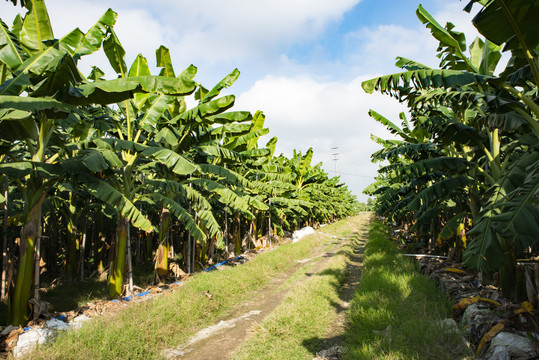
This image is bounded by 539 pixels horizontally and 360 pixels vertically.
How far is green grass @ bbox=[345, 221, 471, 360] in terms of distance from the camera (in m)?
3.91

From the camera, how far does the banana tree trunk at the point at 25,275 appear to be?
475 centimetres

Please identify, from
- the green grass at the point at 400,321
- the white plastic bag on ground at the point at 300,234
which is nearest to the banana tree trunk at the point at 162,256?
the green grass at the point at 400,321

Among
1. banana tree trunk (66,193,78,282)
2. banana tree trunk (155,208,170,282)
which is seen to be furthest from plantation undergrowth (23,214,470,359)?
banana tree trunk (66,193,78,282)

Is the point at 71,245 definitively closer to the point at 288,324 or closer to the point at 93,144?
the point at 93,144

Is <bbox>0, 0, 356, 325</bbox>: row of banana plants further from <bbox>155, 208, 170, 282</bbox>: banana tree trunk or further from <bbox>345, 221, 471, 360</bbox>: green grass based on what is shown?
<bbox>345, 221, 471, 360</bbox>: green grass

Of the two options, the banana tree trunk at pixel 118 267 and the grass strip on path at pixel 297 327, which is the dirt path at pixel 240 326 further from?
the banana tree trunk at pixel 118 267

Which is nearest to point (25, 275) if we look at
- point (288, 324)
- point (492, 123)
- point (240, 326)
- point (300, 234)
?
point (240, 326)

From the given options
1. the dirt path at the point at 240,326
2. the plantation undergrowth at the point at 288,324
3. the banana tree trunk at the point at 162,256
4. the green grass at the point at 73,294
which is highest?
the banana tree trunk at the point at 162,256

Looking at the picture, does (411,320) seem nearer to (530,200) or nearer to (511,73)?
(530,200)

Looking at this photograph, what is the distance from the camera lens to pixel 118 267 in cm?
661

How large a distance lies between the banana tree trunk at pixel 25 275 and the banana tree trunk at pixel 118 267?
169 centimetres

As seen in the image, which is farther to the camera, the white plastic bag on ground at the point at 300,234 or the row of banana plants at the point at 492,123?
the white plastic bag on ground at the point at 300,234

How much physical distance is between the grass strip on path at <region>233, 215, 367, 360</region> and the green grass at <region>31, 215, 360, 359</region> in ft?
4.62

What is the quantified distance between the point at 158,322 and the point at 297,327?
255 centimetres
